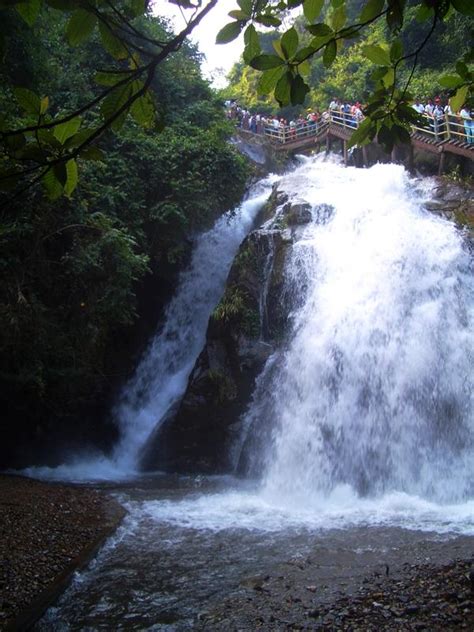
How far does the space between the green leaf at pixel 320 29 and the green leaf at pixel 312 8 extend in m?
0.03

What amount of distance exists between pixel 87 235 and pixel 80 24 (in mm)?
8183

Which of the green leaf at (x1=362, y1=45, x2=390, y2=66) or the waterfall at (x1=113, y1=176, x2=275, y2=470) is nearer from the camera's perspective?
the green leaf at (x1=362, y1=45, x2=390, y2=66)

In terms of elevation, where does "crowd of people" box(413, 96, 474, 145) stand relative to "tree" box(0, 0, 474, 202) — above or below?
above

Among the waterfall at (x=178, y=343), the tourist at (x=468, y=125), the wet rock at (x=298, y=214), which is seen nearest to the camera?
the waterfall at (x=178, y=343)

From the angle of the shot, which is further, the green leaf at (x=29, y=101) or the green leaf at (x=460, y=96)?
the green leaf at (x=460, y=96)

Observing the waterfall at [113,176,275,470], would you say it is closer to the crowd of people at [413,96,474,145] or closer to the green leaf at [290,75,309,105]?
the crowd of people at [413,96,474,145]

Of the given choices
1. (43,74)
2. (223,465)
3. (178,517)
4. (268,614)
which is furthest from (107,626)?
(43,74)

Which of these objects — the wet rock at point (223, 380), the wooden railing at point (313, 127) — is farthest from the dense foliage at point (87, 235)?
the wooden railing at point (313, 127)

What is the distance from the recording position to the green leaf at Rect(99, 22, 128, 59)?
1938 millimetres

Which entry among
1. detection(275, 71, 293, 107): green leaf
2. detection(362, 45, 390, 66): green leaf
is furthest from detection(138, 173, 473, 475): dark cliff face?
detection(275, 71, 293, 107): green leaf

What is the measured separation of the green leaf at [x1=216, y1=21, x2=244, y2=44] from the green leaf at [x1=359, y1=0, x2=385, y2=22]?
1.64ft

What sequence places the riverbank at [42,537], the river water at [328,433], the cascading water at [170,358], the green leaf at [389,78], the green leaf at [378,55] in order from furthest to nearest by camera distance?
the cascading water at [170,358]
the river water at [328,433]
the riverbank at [42,537]
the green leaf at [389,78]
the green leaf at [378,55]

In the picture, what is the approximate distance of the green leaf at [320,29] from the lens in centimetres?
209

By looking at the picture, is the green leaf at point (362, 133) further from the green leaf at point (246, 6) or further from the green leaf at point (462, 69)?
the green leaf at point (246, 6)
